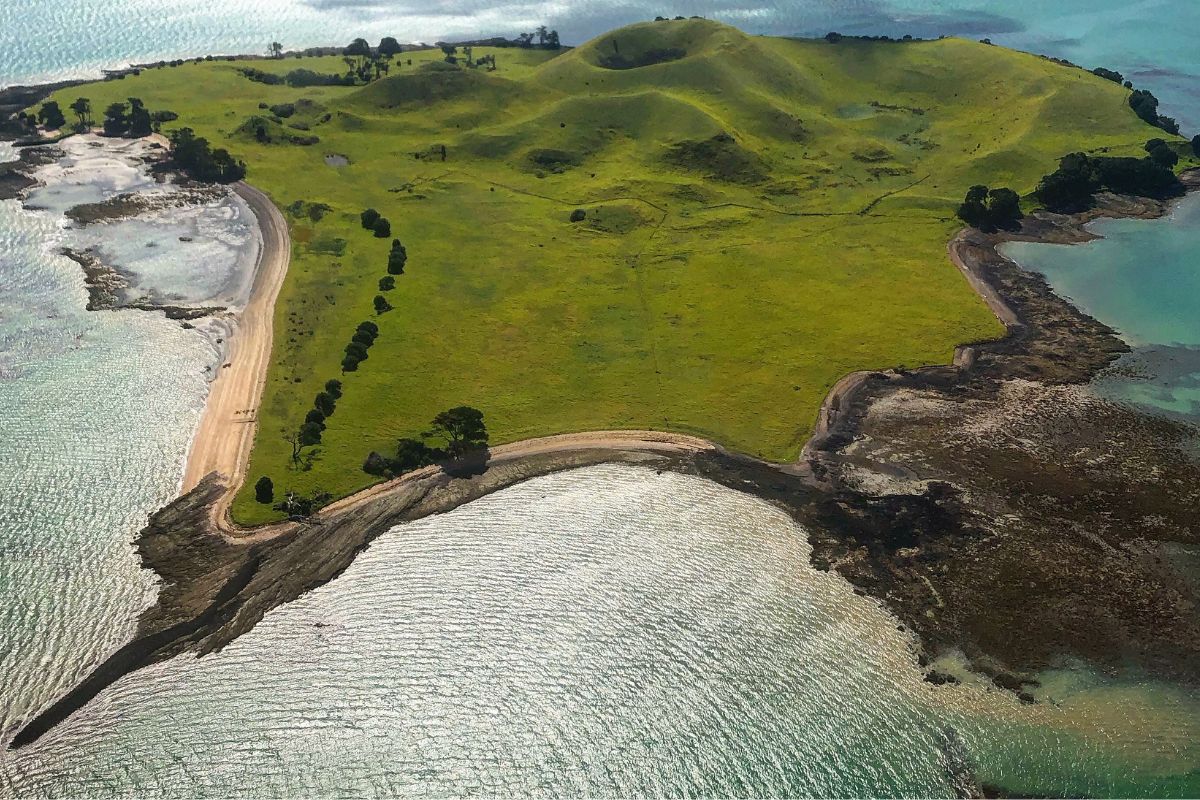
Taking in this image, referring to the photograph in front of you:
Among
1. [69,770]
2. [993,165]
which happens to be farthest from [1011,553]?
[993,165]

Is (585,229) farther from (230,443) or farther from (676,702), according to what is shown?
(676,702)

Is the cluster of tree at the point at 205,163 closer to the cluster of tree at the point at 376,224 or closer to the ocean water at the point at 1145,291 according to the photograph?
the cluster of tree at the point at 376,224

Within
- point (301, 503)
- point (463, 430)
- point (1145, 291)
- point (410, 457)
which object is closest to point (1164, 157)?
point (1145, 291)

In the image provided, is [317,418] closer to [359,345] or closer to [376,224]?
[359,345]

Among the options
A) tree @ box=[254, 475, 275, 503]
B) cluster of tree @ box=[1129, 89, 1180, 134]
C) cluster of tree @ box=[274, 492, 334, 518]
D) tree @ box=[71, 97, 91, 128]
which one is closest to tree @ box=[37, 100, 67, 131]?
tree @ box=[71, 97, 91, 128]

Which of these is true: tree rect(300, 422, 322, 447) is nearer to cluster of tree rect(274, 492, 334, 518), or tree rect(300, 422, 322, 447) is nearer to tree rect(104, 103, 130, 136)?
cluster of tree rect(274, 492, 334, 518)
